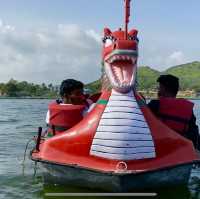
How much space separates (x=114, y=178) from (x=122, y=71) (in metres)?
1.61

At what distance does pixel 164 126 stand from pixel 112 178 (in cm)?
125

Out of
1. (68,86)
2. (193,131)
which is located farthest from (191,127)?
(68,86)

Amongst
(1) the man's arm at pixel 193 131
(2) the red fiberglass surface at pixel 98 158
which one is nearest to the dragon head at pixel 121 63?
(2) the red fiberglass surface at pixel 98 158

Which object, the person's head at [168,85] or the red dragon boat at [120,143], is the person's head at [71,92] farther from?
the person's head at [168,85]

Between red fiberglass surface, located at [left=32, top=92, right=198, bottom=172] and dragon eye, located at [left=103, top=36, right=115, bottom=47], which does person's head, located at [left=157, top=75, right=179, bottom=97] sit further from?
dragon eye, located at [left=103, top=36, right=115, bottom=47]

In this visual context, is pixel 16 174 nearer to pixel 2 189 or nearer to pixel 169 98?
pixel 2 189

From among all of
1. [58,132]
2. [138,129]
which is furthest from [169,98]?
[58,132]

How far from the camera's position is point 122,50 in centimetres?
796

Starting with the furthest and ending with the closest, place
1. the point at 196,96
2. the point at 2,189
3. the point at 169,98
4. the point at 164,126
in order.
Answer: the point at 196,96
the point at 2,189
the point at 169,98
the point at 164,126

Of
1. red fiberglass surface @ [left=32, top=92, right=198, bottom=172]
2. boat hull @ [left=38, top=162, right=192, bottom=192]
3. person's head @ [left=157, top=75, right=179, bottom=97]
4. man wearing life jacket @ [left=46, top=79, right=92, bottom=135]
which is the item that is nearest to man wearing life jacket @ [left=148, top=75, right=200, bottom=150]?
person's head @ [left=157, top=75, right=179, bottom=97]

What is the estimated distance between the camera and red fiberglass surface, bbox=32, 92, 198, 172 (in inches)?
313

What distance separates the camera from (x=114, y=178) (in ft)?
25.0

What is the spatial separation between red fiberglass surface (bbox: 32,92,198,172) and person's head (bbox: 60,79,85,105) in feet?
3.37

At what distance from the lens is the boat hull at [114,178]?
7680 millimetres
